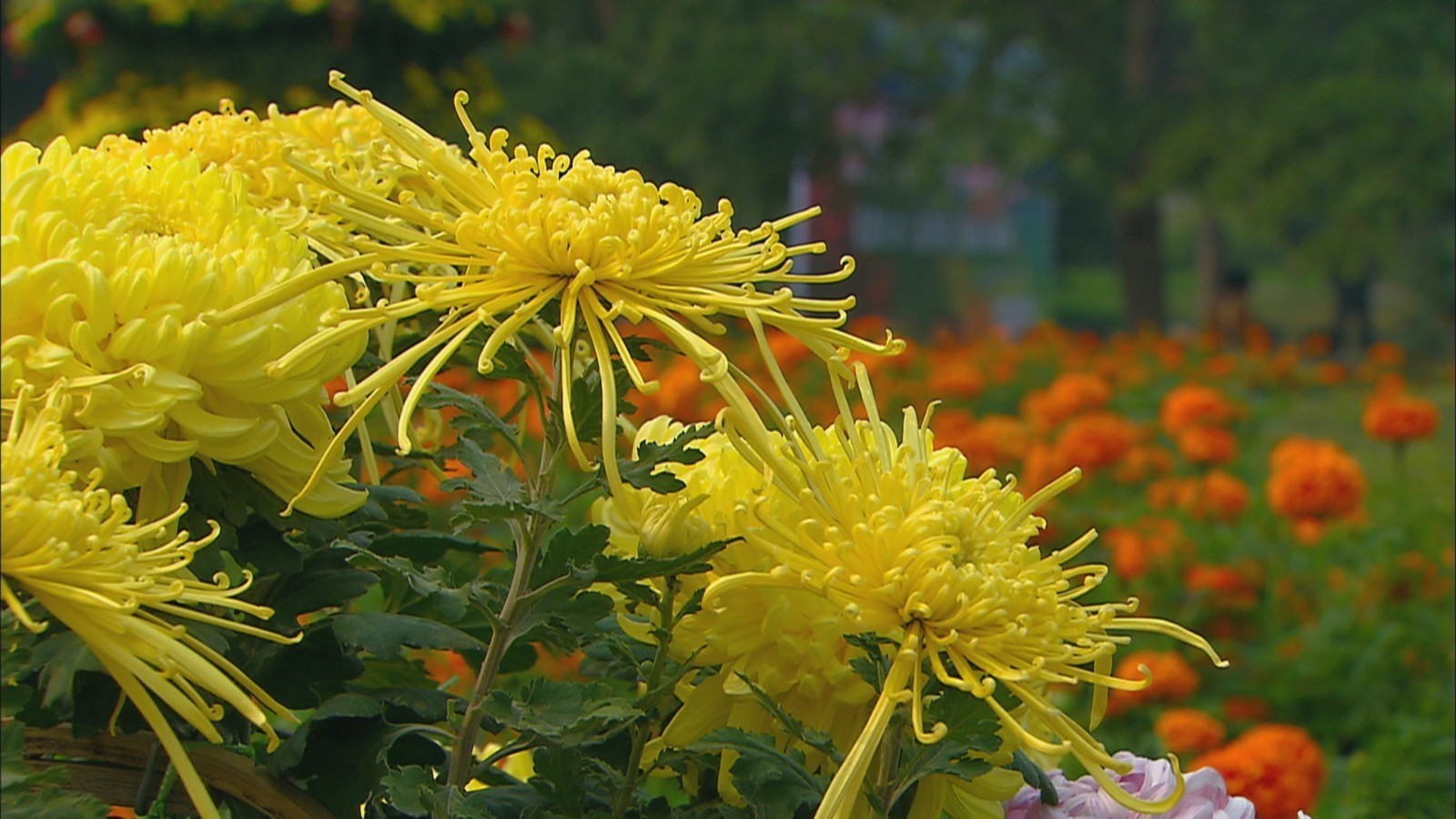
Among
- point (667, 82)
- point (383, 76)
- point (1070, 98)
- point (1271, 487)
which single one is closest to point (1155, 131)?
point (1070, 98)

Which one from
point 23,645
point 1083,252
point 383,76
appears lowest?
point 1083,252

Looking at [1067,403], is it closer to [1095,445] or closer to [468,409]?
[1095,445]

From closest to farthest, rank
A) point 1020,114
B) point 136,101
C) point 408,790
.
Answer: point 408,790, point 136,101, point 1020,114

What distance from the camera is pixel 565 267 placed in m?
0.62

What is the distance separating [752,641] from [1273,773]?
1.08 meters

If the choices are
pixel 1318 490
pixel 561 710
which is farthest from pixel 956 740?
pixel 1318 490

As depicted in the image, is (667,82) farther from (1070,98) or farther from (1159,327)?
(1159,327)

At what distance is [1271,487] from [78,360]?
2524 millimetres

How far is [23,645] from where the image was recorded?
0.57m

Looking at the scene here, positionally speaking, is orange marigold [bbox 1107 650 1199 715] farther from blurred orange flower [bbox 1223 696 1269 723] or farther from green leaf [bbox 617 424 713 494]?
green leaf [bbox 617 424 713 494]

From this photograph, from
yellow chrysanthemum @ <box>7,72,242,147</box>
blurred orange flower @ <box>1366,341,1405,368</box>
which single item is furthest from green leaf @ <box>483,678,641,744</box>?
blurred orange flower @ <box>1366,341,1405,368</box>

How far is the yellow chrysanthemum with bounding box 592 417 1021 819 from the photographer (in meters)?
0.65

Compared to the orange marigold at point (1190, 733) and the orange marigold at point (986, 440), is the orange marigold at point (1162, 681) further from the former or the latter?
the orange marigold at point (986, 440)

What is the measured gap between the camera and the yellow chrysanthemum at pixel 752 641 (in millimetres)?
651
